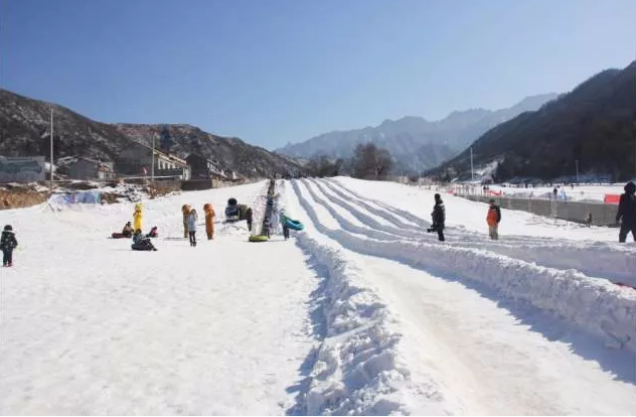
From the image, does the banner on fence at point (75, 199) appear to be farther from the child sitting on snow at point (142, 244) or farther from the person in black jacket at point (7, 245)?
the person in black jacket at point (7, 245)

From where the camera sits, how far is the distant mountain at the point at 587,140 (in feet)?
385

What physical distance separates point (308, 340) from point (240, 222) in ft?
77.5

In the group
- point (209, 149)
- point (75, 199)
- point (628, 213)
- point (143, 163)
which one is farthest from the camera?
point (209, 149)

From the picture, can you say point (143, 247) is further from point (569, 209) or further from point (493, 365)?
point (569, 209)

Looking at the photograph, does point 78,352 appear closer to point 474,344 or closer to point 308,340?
point 308,340

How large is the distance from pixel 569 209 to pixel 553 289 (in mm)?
38146

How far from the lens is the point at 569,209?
137ft

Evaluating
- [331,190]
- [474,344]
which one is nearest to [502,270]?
[474,344]

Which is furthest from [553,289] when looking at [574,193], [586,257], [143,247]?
[574,193]

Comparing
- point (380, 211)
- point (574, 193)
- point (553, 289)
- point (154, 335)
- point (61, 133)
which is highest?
point (61, 133)

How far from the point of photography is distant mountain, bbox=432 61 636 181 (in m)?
117

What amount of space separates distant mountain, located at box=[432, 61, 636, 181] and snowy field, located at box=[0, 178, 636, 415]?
111 m

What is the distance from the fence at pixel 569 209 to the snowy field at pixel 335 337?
26647 millimetres

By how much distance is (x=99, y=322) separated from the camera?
852 cm
